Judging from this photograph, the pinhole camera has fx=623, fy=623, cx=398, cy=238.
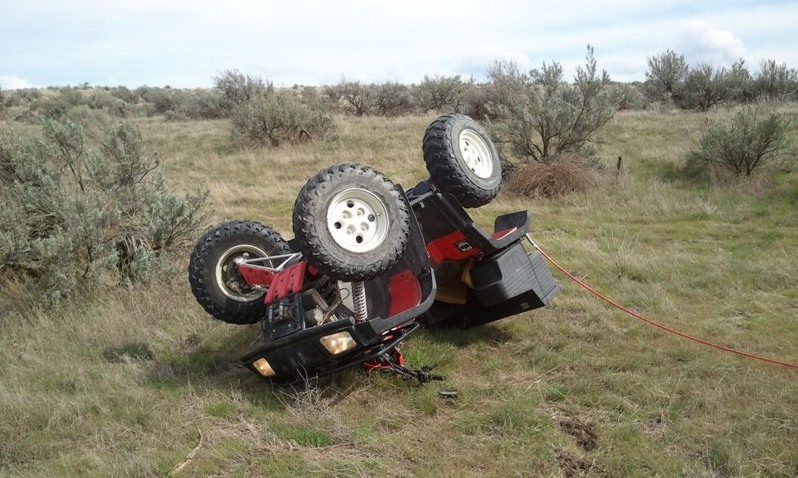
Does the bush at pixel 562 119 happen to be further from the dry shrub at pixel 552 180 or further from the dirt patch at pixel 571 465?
the dirt patch at pixel 571 465

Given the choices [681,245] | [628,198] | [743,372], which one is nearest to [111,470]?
[743,372]

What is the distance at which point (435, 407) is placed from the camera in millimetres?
4336

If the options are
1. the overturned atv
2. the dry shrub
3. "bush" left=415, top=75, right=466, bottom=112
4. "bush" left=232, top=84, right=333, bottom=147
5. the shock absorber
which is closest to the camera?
the overturned atv

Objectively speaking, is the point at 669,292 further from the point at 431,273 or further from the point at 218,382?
the point at 218,382

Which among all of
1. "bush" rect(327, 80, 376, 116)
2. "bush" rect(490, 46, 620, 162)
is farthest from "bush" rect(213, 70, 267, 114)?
"bush" rect(490, 46, 620, 162)

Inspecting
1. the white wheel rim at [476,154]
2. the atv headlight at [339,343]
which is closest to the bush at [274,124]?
the white wheel rim at [476,154]

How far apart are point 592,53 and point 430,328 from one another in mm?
9566

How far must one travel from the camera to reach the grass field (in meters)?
3.71

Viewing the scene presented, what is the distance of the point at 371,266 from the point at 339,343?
0.57 m

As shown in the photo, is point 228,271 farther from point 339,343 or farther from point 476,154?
point 476,154

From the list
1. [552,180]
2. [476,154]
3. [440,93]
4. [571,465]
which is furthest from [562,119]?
[440,93]

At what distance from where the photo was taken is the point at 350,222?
157 inches

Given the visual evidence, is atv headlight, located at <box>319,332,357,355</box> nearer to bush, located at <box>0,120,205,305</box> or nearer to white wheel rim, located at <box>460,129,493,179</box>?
white wheel rim, located at <box>460,129,493,179</box>

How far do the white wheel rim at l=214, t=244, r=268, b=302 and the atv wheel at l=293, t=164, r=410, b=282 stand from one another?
62.4 inches
